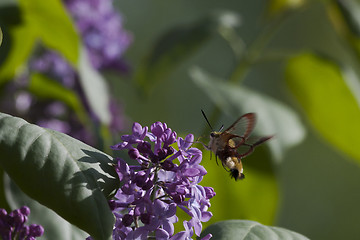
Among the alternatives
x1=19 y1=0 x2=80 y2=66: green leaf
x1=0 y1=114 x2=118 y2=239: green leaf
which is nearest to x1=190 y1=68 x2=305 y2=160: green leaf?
x1=19 y1=0 x2=80 y2=66: green leaf

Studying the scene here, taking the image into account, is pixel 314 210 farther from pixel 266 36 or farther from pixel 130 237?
pixel 130 237

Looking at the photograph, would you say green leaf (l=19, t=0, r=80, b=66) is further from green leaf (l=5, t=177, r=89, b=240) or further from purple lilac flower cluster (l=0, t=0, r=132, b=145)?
green leaf (l=5, t=177, r=89, b=240)

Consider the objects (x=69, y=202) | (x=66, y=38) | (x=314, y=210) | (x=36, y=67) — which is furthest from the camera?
(x=314, y=210)

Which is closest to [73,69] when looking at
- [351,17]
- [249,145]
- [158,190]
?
[351,17]

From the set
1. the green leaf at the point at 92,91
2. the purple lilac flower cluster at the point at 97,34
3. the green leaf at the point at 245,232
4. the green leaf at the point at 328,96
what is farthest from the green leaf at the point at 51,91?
the green leaf at the point at 245,232

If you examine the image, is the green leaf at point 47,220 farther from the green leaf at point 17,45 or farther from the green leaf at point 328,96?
the green leaf at point 328,96

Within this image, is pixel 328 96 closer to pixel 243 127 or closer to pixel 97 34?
pixel 97 34

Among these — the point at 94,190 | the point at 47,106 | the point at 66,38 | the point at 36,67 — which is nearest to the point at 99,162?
the point at 94,190
